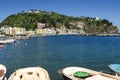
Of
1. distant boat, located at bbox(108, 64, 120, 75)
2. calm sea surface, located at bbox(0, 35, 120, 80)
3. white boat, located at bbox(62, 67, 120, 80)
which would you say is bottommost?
calm sea surface, located at bbox(0, 35, 120, 80)

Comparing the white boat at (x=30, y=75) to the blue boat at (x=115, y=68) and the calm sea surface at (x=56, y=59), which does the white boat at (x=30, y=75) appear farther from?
the blue boat at (x=115, y=68)

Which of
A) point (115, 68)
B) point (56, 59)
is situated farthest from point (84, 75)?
point (56, 59)

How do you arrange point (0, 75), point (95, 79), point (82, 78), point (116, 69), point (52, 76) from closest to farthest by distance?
point (95, 79) → point (82, 78) → point (0, 75) → point (116, 69) → point (52, 76)

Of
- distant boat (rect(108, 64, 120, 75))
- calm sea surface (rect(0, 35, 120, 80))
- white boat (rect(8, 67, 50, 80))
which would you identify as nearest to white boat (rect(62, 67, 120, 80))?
white boat (rect(8, 67, 50, 80))

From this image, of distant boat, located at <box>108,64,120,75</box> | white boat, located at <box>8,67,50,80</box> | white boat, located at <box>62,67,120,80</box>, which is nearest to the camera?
white boat, located at <box>62,67,120,80</box>

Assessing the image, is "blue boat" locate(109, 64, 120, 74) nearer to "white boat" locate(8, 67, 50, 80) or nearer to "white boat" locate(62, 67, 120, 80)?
"white boat" locate(62, 67, 120, 80)

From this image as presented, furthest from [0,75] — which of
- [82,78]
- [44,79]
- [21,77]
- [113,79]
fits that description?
[113,79]

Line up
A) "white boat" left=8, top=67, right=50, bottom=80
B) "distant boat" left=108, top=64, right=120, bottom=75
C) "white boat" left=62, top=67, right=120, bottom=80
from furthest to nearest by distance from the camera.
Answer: "distant boat" left=108, top=64, right=120, bottom=75 < "white boat" left=8, top=67, right=50, bottom=80 < "white boat" left=62, top=67, right=120, bottom=80

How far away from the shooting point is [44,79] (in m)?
44.2

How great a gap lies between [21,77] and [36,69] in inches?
178

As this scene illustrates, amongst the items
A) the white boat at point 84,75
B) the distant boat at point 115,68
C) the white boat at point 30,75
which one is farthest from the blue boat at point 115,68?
the white boat at point 30,75

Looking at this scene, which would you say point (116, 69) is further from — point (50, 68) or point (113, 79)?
point (50, 68)

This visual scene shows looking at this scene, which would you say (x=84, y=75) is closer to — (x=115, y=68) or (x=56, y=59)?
(x=115, y=68)

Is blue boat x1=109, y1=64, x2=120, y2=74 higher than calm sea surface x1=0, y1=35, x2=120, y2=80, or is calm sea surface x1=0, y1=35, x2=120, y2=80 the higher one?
blue boat x1=109, y1=64, x2=120, y2=74
